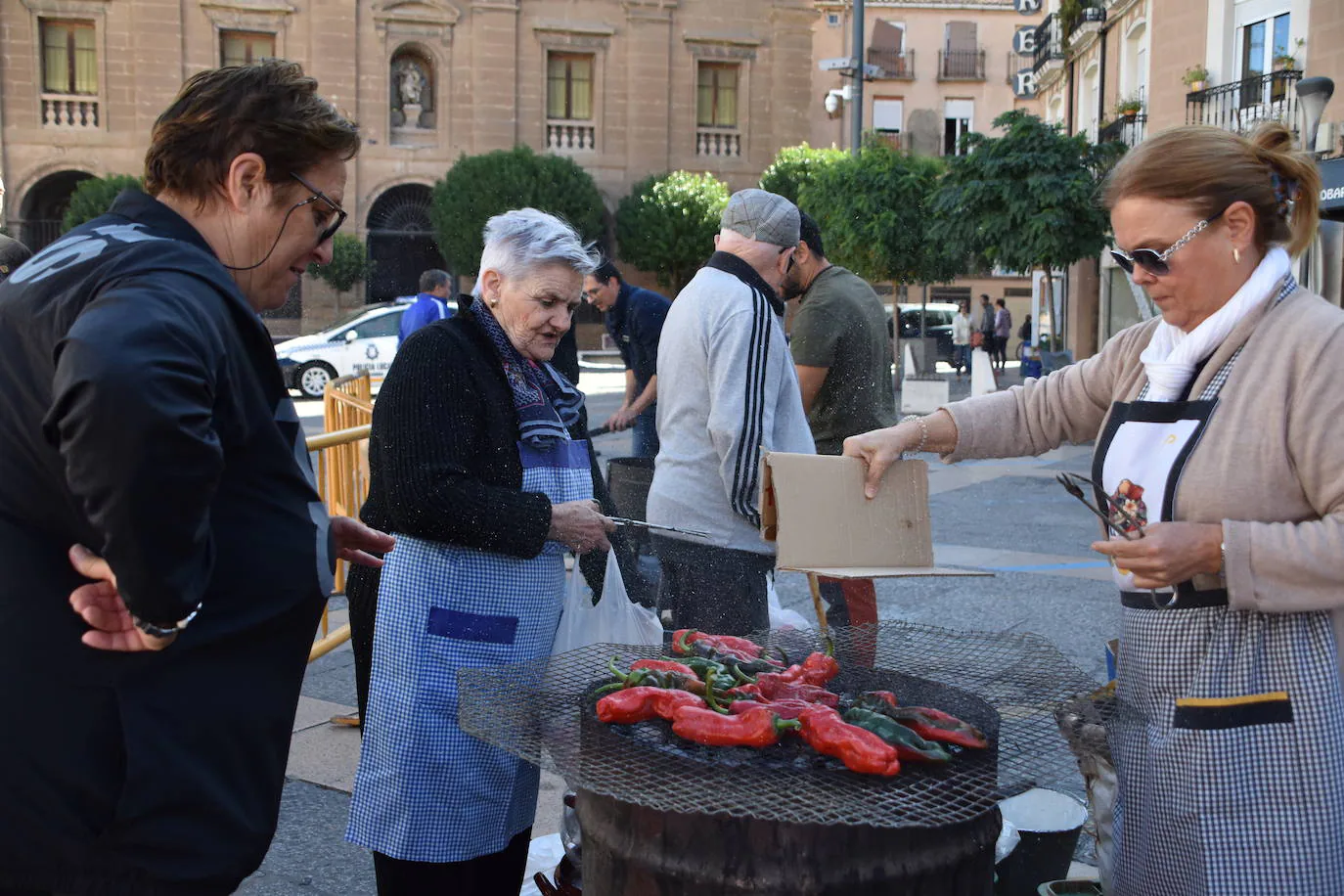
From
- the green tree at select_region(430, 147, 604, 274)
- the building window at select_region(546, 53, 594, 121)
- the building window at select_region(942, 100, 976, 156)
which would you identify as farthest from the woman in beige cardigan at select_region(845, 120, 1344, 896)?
the building window at select_region(942, 100, 976, 156)

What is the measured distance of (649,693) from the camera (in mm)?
2537

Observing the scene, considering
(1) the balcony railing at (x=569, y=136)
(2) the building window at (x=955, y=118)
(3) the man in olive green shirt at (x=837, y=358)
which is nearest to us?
(3) the man in olive green shirt at (x=837, y=358)

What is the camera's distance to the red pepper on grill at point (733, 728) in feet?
7.88

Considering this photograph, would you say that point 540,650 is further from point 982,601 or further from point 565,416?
point 982,601

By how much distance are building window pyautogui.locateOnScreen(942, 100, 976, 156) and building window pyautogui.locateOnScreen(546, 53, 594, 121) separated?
16.2 m

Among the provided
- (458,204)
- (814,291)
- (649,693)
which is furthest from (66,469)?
(458,204)

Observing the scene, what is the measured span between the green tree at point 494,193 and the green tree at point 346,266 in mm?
2135

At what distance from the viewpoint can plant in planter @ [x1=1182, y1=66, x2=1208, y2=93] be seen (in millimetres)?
20172

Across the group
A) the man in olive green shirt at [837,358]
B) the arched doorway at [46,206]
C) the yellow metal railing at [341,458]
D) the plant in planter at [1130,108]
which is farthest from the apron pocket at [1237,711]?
the arched doorway at [46,206]

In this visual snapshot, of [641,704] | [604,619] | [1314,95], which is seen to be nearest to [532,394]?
[604,619]

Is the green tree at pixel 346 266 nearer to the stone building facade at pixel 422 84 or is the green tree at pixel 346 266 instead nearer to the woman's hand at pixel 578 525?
the stone building facade at pixel 422 84

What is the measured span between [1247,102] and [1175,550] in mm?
19585

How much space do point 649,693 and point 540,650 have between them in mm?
621

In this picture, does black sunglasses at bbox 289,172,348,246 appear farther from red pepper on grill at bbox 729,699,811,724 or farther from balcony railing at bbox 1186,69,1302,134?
balcony railing at bbox 1186,69,1302,134
